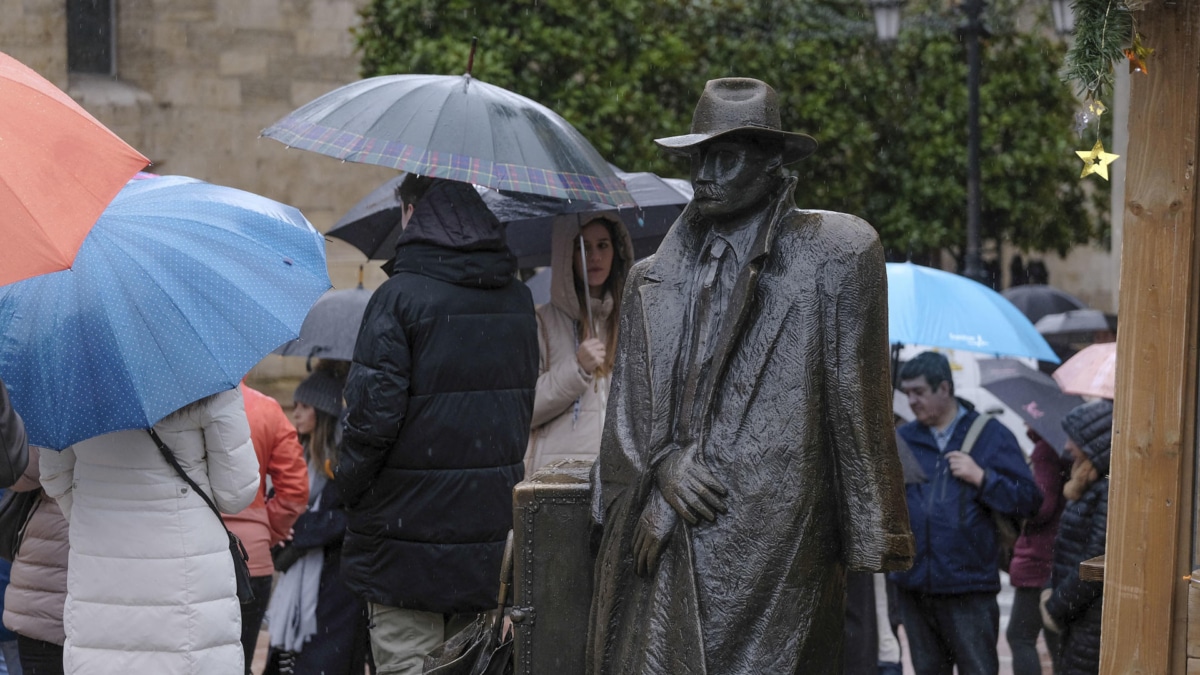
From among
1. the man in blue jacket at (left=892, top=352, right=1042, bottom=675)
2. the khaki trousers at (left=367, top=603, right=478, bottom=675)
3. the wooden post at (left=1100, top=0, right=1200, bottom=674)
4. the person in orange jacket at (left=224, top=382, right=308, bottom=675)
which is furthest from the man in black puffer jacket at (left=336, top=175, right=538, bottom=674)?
the wooden post at (left=1100, top=0, right=1200, bottom=674)

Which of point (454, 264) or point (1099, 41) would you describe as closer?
point (1099, 41)

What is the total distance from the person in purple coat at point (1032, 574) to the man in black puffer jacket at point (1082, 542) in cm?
92

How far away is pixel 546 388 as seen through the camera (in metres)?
6.72

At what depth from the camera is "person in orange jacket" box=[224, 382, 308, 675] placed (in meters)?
6.50

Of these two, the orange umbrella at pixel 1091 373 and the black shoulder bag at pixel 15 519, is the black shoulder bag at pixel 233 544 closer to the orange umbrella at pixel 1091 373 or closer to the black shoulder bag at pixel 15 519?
the black shoulder bag at pixel 15 519

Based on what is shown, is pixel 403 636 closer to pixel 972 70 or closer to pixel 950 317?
pixel 950 317

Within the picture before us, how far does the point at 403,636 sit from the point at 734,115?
2.69 meters

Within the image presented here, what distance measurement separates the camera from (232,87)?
1538 cm

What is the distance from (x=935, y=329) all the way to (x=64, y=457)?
455 centimetres

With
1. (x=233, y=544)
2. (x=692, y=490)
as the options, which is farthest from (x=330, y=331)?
(x=692, y=490)

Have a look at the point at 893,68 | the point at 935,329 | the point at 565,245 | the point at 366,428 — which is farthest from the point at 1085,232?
the point at 366,428

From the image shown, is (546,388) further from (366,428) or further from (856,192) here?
(856,192)

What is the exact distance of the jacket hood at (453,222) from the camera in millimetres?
6086

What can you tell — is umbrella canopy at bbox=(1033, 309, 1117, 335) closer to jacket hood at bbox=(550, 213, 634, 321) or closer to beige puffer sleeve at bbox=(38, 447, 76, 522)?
jacket hood at bbox=(550, 213, 634, 321)
